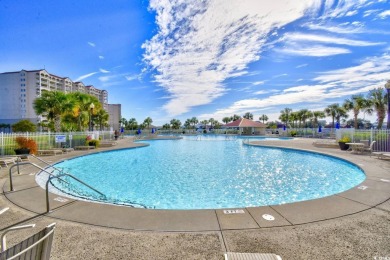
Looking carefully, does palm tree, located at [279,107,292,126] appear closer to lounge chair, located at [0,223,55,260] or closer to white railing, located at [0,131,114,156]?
white railing, located at [0,131,114,156]

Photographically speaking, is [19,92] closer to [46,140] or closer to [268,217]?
[46,140]

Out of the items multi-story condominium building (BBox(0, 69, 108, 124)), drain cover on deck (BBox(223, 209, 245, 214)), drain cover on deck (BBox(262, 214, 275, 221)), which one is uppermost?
multi-story condominium building (BBox(0, 69, 108, 124))

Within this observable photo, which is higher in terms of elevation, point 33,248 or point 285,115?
point 285,115

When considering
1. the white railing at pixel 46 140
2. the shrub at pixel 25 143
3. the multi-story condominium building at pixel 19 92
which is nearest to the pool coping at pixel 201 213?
the shrub at pixel 25 143

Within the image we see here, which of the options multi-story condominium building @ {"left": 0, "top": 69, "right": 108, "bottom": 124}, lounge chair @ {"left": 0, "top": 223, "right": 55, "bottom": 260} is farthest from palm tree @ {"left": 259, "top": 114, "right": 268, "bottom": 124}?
lounge chair @ {"left": 0, "top": 223, "right": 55, "bottom": 260}

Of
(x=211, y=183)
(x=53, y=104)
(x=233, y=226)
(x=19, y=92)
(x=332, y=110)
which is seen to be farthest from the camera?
(x=19, y=92)

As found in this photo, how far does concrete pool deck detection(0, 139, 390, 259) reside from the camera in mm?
2668

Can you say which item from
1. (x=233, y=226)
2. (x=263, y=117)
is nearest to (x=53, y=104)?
(x=233, y=226)

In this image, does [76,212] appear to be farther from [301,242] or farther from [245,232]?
[301,242]

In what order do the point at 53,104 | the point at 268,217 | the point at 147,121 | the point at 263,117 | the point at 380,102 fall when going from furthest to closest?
the point at 263,117 < the point at 147,121 < the point at 380,102 < the point at 53,104 < the point at 268,217

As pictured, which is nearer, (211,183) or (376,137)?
(211,183)

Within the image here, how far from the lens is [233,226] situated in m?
A: 3.35

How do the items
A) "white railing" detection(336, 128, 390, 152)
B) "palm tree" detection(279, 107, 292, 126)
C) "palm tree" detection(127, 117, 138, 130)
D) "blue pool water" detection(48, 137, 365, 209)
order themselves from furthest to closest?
"palm tree" detection(127, 117, 138, 130) → "palm tree" detection(279, 107, 292, 126) → "white railing" detection(336, 128, 390, 152) → "blue pool water" detection(48, 137, 365, 209)

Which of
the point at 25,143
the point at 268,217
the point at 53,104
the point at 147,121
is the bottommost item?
the point at 268,217
